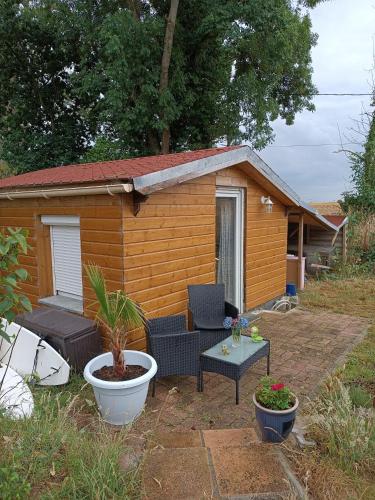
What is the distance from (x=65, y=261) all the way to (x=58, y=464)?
11.8 ft

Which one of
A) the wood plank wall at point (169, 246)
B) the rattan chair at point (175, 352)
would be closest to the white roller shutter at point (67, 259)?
the wood plank wall at point (169, 246)

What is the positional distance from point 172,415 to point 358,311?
5675mm

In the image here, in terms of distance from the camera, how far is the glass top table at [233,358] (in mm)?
3885

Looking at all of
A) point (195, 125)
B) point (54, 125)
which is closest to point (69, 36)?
point (54, 125)

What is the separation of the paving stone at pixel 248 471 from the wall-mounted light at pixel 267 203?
5.38 m

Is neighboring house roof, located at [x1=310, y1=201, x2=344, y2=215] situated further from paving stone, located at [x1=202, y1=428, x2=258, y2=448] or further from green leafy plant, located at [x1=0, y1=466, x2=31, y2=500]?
green leafy plant, located at [x1=0, y1=466, x2=31, y2=500]

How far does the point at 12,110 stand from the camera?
571 inches

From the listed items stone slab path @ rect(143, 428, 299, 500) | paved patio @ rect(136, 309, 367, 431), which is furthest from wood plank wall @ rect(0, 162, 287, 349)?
stone slab path @ rect(143, 428, 299, 500)

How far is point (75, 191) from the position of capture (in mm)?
4516

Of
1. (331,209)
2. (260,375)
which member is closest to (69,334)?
(260,375)

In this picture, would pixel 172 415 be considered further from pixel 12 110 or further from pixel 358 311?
pixel 12 110

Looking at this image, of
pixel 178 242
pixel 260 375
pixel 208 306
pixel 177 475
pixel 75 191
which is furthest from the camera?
pixel 208 306

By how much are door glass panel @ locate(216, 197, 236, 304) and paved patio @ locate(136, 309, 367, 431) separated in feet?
3.30

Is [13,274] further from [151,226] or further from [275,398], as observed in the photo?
[151,226]
